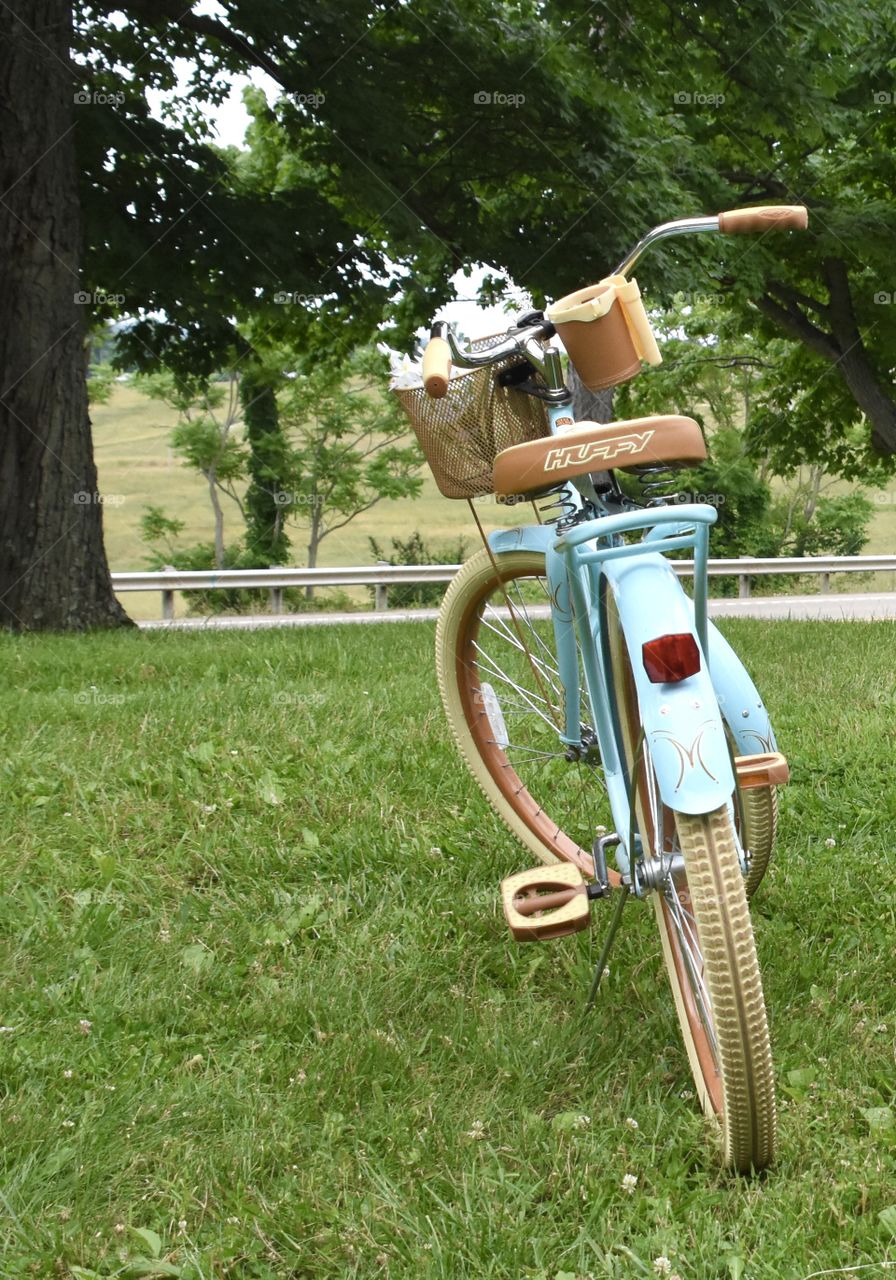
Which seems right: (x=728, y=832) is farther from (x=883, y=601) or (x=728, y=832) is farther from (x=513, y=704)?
(x=883, y=601)

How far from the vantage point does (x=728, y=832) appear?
91.1 inches

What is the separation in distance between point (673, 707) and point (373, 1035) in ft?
3.88

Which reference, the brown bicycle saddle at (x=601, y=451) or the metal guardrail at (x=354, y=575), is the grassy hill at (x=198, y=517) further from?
the brown bicycle saddle at (x=601, y=451)

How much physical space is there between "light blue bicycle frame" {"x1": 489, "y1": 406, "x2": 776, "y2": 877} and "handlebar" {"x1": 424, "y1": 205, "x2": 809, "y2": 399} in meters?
0.17

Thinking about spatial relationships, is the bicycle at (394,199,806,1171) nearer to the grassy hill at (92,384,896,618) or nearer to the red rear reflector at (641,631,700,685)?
the red rear reflector at (641,631,700,685)

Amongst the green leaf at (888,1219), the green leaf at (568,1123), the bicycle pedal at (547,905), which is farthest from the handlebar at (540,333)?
the green leaf at (888,1219)

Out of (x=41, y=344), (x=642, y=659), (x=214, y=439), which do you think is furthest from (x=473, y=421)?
(x=214, y=439)

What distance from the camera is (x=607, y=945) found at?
9.53ft

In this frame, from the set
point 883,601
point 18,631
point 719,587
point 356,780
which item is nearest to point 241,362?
point 18,631

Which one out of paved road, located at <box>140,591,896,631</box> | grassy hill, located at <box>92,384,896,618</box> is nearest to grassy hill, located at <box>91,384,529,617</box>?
grassy hill, located at <box>92,384,896,618</box>

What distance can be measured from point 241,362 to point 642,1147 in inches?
428

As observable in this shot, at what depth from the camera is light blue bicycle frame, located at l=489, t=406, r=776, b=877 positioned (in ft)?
7.73

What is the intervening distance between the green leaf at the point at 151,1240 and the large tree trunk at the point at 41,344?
27.0ft

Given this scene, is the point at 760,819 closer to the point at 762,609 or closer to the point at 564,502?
the point at 564,502
